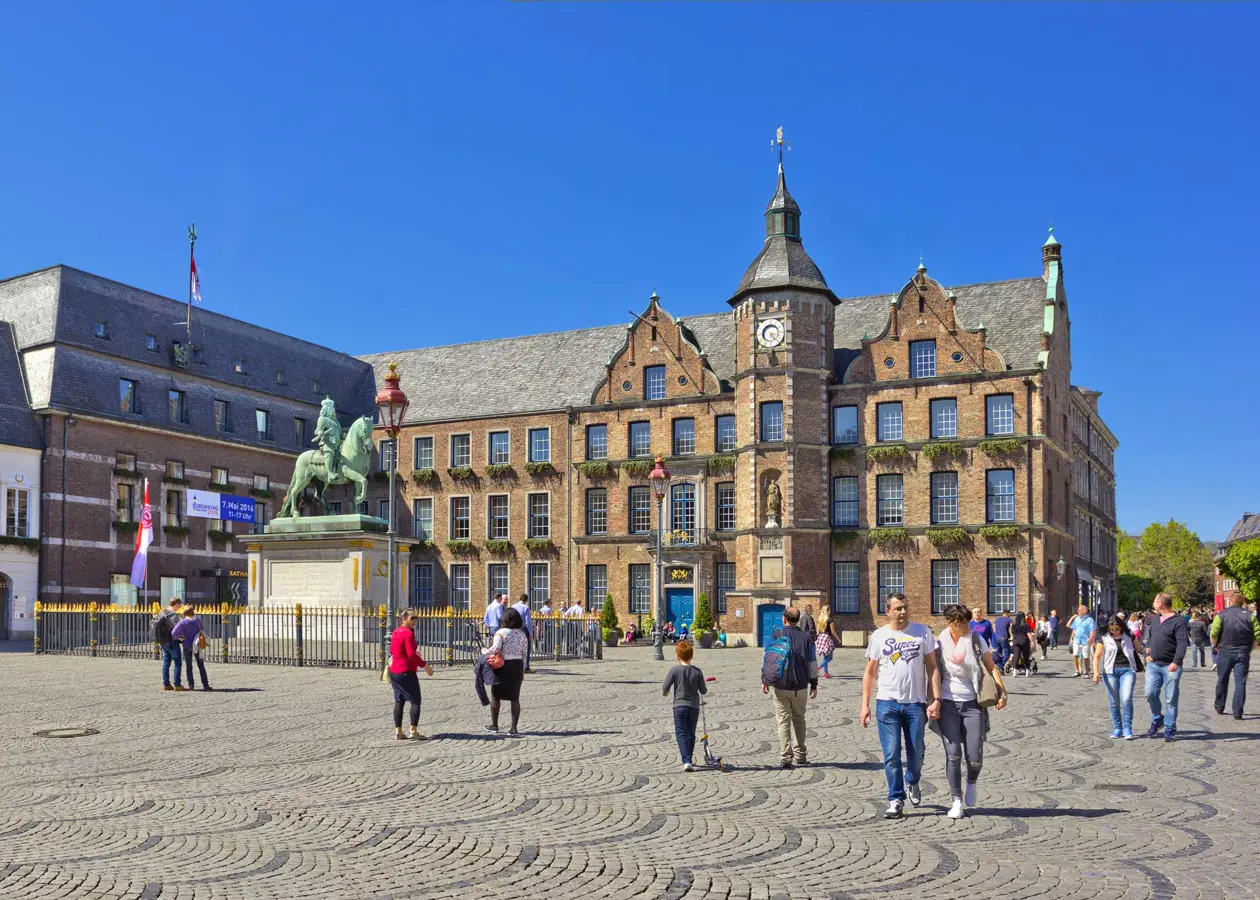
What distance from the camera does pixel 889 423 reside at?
5125 centimetres

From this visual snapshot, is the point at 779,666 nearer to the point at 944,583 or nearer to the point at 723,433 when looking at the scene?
the point at 944,583

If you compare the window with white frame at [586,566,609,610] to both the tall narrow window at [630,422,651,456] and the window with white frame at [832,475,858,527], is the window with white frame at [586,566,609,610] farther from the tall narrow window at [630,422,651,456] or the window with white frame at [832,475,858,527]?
the window with white frame at [832,475,858,527]

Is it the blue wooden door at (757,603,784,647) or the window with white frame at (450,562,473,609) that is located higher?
the window with white frame at (450,562,473,609)

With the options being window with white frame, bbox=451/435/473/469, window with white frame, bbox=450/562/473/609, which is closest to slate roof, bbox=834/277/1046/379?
window with white frame, bbox=451/435/473/469

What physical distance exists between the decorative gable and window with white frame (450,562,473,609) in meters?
10.4

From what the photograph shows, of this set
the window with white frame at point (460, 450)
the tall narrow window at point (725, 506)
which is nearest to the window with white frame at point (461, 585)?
the window with white frame at point (460, 450)

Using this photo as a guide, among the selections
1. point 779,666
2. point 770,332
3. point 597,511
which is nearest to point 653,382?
point 597,511

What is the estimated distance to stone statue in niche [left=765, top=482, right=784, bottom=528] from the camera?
50.6 m

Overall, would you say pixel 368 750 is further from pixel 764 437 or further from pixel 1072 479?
pixel 1072 479

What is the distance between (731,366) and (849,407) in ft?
19.3

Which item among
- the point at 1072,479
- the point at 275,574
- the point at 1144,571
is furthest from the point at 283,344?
the point at 1144,571

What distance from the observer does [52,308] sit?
4909cm

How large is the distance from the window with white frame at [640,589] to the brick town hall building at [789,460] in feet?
0.24

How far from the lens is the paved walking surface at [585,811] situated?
8.48 m
